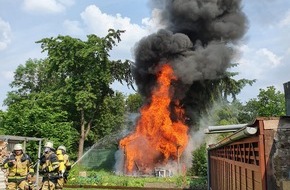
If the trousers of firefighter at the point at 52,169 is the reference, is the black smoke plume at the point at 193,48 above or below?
above

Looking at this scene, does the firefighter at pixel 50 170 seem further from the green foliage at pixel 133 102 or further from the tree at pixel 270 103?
the green foliage at pixel 133 102

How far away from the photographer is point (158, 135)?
34.1 metres

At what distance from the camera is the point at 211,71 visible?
117 ft

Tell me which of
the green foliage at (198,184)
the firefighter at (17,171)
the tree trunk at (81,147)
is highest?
the tree trunk at (81,147)

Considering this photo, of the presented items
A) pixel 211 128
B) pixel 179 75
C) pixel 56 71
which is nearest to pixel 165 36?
pixel 179 75

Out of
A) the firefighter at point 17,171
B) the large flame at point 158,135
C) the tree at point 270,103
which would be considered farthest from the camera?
the tree at point 270,103

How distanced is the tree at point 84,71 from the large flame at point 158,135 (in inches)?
279

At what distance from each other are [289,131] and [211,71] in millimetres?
31614

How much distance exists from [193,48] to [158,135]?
9361 mm

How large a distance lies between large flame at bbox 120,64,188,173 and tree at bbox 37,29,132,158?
7078 mm

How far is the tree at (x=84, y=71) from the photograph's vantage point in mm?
39875

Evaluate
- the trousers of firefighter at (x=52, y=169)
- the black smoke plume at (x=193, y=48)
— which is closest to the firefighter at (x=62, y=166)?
the trousers of firefighter at (x=52, y=169)

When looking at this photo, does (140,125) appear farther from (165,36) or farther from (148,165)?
(165,36)

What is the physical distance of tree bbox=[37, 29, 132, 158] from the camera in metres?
39.9
